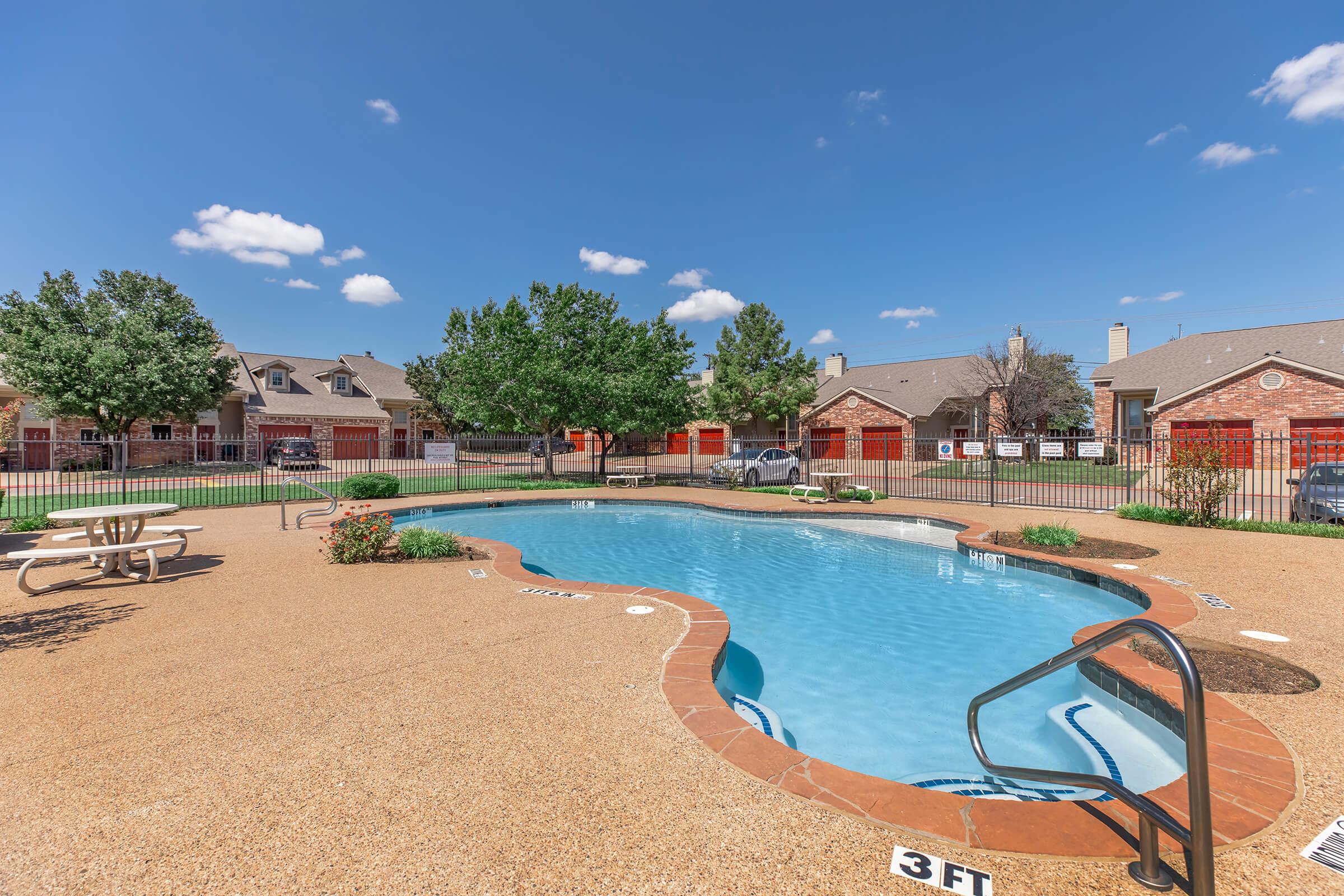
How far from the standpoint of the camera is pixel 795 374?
38125 mm

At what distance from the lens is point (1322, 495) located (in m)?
11.7

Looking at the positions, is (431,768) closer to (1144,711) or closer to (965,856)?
(965,856)

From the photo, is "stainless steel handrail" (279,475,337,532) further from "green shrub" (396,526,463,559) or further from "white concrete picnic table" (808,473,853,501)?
"white concrete picnic table" (808,473,853,501)

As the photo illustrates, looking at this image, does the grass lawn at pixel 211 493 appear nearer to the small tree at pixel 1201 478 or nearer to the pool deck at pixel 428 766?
the pool deck at pixel 428 766

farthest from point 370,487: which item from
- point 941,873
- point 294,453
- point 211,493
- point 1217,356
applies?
point 1217,356

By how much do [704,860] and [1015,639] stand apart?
217 inches

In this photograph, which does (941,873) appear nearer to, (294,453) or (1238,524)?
(1238,524)

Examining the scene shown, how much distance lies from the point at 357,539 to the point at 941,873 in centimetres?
815

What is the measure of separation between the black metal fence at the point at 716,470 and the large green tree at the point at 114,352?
6.46 feet

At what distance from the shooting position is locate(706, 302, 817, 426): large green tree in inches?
1481

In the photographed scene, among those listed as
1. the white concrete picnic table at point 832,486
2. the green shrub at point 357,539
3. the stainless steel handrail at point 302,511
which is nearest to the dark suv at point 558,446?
the white concrete picnic table at point 832,486

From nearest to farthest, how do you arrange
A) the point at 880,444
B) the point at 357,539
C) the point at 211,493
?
the point at 357,539 < the point at 211,493 < the point at 880,444

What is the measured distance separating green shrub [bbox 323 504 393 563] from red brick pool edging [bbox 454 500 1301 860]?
596 centimetres

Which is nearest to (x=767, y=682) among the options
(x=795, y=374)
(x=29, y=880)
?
(x=29, y=880)
